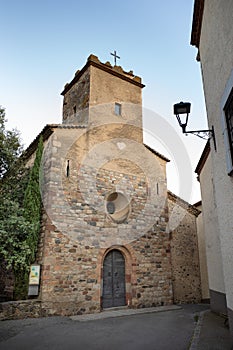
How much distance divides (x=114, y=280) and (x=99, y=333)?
3929mm

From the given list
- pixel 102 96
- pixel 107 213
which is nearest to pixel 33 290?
pixel 107 213

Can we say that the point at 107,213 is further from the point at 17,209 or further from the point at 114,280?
the point at 17,209

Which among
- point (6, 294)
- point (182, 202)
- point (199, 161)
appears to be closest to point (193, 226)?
point (182, 202)

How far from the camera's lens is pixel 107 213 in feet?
35.4

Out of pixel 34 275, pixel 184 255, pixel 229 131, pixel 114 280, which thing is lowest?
pixel 114 280

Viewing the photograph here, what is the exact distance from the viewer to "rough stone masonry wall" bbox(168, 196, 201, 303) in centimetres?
1238

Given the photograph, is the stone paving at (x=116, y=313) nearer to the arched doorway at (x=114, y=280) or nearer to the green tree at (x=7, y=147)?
the arched doorway at (x=114, y=280)

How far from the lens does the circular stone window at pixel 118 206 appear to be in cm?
1149

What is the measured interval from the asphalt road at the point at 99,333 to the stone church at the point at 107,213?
140 centimetres

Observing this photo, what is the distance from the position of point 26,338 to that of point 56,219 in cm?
406

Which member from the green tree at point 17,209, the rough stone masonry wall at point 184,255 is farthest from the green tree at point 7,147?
the rough stone masonry wall at point 184,255

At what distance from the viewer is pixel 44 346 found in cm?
536

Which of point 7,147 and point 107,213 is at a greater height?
point 7,147

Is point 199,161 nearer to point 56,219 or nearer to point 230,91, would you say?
point 56,219
